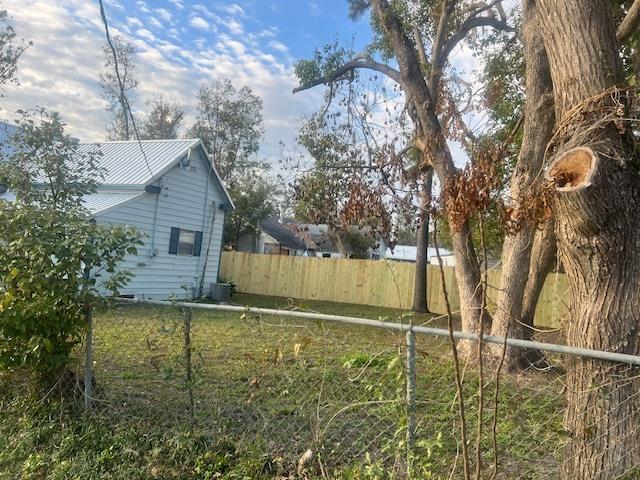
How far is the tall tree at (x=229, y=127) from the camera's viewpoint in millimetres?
27609

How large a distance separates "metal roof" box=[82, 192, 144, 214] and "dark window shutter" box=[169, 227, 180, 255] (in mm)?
1778

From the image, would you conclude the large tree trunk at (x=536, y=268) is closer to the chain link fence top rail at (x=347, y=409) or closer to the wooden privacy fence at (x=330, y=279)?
the chain link fence top rail at (x=347, y=409)

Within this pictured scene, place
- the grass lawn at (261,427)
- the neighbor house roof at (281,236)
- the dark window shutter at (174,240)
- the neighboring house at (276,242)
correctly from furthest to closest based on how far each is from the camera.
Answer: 1. the neighbor house roof at (281,236)
2. the neighboring house at (276,242)
3. the dark window shutter at (174,240)
4. the grass lawn at (261,427)

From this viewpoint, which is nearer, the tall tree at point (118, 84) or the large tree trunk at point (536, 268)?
the tall tree at point (118, 84)

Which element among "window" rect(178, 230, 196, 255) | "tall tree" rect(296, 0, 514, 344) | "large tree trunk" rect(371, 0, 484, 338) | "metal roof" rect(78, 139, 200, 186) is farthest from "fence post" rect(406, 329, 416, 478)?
"window" rect(178, 230, 196, 255)

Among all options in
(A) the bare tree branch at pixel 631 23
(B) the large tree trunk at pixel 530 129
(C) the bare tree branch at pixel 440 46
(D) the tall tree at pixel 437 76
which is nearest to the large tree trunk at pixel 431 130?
(D) the tall tree at pixel 437 76

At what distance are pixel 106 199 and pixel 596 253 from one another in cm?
1270

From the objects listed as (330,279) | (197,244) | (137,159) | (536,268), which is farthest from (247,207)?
(536,268)

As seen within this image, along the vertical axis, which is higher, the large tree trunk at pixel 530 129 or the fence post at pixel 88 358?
the large tree trunk at pixel 530 129

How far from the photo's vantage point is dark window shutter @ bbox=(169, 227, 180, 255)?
1464 centimetres

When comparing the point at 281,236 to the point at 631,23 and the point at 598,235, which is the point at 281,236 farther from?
the point at 598,235

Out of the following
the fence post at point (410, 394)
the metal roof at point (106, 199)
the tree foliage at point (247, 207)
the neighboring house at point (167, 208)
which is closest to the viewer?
the fence post at point (410, 394)

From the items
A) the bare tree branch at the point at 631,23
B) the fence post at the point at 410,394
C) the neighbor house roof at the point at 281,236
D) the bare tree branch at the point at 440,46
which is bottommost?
the fence post at the point at 410,394

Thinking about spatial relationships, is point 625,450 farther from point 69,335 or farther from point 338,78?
point 338,78
